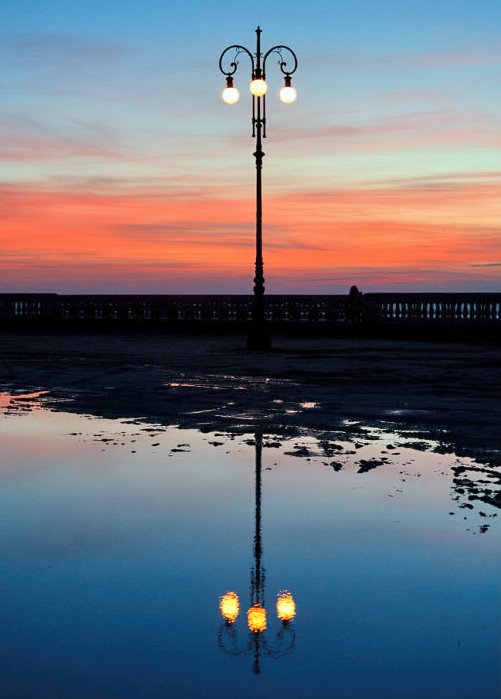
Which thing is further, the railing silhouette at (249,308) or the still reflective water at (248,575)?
the railing silhouette at (249,308)

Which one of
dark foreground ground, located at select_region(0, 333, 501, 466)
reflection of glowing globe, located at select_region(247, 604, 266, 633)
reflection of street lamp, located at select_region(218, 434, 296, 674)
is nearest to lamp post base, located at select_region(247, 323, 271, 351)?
dark foreground ground, located at select_region(0, 333, 501, 466)

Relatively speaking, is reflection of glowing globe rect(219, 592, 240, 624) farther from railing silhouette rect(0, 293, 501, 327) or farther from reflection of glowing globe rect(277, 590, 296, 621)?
railing silhouette rect(0, 293, 501, 327)

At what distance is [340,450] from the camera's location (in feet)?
29.3

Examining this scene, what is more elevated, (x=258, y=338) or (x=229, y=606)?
(x=258, y=338)

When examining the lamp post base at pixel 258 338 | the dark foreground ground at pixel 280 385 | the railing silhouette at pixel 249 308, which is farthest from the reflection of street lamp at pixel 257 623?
the railing silhouette at pixel 249 308

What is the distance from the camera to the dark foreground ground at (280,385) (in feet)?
36.2

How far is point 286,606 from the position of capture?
175 inches

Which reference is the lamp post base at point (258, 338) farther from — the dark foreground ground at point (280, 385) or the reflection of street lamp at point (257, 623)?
the reflection of street lamp at point (257, 623)

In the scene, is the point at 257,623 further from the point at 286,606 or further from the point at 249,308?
the point at 249,308

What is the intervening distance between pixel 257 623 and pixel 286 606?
26 cm

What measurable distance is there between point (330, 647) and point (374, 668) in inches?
10.4

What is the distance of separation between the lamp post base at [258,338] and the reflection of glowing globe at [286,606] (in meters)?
19.7

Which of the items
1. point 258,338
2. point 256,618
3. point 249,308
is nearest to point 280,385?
point 258,338

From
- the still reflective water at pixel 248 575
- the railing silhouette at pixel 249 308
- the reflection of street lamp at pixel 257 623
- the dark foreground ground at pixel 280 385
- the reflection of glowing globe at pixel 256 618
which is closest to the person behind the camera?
the still reflective water at pixel 248 575
